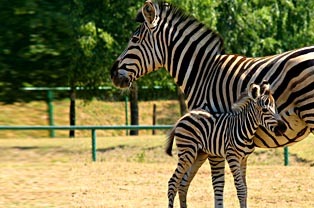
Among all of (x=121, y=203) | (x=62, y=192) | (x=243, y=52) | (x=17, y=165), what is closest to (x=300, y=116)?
(x=121, y=203)

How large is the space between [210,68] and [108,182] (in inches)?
200

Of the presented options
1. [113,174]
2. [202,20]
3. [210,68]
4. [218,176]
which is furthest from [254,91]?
[202,20]

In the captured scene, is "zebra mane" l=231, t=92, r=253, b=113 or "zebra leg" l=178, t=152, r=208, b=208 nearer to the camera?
"zebra mane" l=231, t=92, r=253, b=113

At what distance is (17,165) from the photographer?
15.1m

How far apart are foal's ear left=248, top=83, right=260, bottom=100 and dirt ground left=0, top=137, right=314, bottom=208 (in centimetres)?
264

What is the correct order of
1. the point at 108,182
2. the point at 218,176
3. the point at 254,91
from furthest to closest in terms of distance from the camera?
the point at 108,182 → the point at 218,176 → the point at 254,91

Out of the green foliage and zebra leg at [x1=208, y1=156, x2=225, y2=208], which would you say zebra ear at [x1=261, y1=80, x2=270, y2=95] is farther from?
the green foliage

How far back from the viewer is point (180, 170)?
8.80m

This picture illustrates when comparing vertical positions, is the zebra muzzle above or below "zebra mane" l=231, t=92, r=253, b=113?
below

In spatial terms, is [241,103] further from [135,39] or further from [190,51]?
[135,39]

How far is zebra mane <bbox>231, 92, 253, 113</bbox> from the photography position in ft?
26.9

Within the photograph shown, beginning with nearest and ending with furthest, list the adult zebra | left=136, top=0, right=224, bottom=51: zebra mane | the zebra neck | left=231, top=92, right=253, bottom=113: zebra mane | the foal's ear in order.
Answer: the adult zebra, the foal's ear, left=231, top=92, right=253, bottom=113: zebra mane, the zebra neck, left=136, top=0, right=224, bottom=51: zebra mane

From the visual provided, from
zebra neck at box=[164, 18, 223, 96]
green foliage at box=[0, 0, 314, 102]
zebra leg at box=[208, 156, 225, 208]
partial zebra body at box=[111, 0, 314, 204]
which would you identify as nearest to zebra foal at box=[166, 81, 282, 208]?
zebra leg at box=[208, 156, 225, 208]

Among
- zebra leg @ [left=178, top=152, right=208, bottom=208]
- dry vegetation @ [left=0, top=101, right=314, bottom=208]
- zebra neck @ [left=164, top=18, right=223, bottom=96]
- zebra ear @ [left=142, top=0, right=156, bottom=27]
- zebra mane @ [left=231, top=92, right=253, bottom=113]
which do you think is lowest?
dry vegetation @ [left=0, top=101, right=314, bottom=208]
